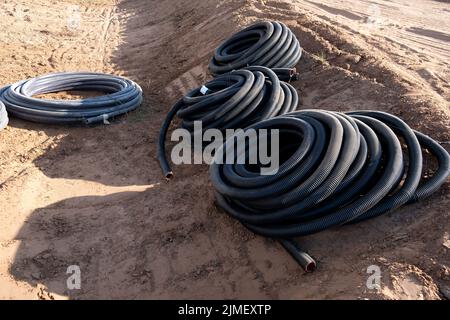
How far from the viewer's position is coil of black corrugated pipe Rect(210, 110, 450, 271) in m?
3.96

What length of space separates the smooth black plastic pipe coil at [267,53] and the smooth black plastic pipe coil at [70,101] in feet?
4.76

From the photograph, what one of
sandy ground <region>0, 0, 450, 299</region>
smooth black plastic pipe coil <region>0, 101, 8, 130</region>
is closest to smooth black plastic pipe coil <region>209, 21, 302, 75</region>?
sandy ground <region>0, 0, 450, 299</region>

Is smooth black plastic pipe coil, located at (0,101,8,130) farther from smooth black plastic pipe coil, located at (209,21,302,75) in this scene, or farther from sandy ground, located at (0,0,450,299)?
smooth black plastic pipe coil, located at (209,21,302,75)

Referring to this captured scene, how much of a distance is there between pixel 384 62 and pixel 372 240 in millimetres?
3722

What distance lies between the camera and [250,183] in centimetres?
421

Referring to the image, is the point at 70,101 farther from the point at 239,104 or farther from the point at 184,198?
the point at 184,198

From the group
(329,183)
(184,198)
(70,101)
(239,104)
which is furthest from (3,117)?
(329,183)

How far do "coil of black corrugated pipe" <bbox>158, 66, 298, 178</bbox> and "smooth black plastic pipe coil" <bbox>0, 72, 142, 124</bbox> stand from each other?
1243mm

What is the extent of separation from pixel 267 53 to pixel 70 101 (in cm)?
299

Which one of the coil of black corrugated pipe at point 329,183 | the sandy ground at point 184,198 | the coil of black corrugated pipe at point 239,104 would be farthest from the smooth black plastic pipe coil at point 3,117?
the coil of black corrugated pipe at point 329,183

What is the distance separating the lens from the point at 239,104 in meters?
5.85

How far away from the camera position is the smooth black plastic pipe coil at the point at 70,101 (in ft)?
22.2

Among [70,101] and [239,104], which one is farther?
[70,101]

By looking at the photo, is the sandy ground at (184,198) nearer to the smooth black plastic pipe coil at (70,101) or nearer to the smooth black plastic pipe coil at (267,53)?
the smooth black plastic pipe coil at (70,101)
